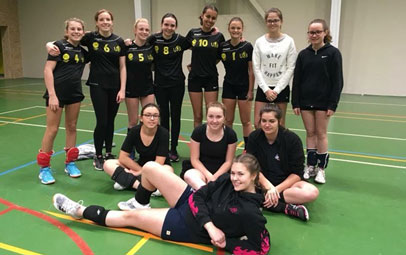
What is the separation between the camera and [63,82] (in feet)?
11.8

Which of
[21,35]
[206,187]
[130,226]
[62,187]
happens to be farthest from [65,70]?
[21,35]

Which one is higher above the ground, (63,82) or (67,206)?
(63,82)

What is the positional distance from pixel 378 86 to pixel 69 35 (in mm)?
9808

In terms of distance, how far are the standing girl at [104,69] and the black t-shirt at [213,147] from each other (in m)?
1.18

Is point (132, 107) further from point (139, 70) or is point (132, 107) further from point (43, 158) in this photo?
point (43, 158)

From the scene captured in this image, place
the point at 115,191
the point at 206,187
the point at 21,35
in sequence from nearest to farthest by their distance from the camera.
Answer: the point at 206,187, the point at 115,191, the point at 21,35

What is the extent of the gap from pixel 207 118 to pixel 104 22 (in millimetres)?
1638

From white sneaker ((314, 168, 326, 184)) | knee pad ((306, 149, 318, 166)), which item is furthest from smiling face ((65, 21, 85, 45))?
white sneaker ((314, 168, 326, 184))

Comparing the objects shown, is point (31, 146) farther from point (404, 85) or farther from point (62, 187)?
point (404, 85)

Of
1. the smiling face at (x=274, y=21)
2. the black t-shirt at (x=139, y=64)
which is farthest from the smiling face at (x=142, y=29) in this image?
the smiling face at (x=274, y=21)

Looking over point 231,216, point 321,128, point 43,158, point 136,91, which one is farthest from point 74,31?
point 321,128

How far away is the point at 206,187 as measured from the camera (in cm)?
246

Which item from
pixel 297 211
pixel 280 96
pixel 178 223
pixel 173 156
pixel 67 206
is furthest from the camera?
pixel 173 156

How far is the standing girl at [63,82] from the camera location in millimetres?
3529
